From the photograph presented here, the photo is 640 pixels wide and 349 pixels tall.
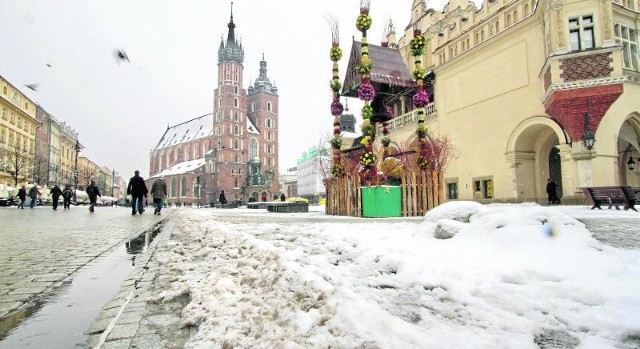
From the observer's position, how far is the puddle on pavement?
1.78 meters

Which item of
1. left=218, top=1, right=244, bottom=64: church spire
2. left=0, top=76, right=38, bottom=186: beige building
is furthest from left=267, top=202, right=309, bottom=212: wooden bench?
left=218, top=1, right=244, bottom=64: church spire

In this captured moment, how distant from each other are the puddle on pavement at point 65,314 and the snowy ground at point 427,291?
0.45 m

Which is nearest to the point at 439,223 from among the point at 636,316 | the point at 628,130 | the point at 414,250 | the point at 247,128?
the point at 414,250

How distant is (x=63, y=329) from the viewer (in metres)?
1.94

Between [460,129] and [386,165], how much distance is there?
12417mm

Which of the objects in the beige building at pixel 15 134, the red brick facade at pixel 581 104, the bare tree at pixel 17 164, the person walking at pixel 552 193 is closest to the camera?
the red brick facade at pixel 581 104

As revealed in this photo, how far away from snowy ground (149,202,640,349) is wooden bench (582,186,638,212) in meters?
10.5

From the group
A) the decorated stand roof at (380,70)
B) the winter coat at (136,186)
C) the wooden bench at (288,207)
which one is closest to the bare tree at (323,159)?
the wooden bench at (288,207)

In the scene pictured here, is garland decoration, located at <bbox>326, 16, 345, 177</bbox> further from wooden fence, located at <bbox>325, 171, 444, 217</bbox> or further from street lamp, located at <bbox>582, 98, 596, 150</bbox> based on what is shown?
street lamp, located at <bbox>582, 98, 596, 150</bbox>

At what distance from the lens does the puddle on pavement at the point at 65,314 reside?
1780mm

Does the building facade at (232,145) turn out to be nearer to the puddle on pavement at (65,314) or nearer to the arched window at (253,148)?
the arched window at (253,148)

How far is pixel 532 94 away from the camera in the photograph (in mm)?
18422

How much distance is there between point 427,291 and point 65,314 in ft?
7.68

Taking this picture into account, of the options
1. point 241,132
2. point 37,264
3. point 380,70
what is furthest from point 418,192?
point 241,132
